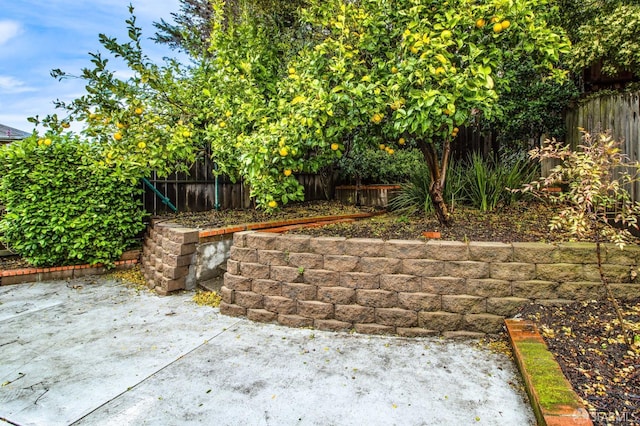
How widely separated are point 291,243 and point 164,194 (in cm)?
327

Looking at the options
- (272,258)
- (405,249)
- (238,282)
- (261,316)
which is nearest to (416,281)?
(405,249)

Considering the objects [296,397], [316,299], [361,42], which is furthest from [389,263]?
[361,42]

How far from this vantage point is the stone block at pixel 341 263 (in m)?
2.99

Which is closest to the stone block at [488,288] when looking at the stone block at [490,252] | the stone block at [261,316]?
the stone block at [490,252]

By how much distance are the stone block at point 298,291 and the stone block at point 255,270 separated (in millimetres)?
202

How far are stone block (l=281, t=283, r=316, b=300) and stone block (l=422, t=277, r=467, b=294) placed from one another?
922 mm

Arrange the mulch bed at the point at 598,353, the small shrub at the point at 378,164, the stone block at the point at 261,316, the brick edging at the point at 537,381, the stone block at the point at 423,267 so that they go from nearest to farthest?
the brick edging at the point at 537,381 → the mulch bed at the point at 598,353 → the stone block at the point at 423,267 → the stone block at the point at 261,316 → the small shrub at the point at 378,164

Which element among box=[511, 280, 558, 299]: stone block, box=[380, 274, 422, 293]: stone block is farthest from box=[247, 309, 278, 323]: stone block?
box=[511, 280, 558, 299]: stone block

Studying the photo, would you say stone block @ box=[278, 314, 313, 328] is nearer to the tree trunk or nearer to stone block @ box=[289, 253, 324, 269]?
stone block @ box=[289, 253, 324, 269]

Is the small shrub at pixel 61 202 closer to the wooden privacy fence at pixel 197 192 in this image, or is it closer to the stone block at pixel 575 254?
the wooden privacy fence at pixel 197 192

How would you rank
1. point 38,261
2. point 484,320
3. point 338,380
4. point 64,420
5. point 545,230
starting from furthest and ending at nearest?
point 38,261
point 545,230
point 484,320
point 338,380
point 64,420

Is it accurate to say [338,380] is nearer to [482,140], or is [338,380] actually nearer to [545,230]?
[545,230]

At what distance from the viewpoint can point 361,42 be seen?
3.16 meters

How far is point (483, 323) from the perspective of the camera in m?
2.74
